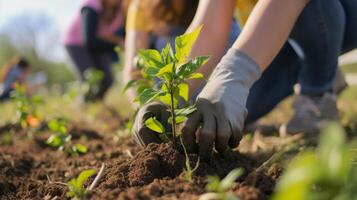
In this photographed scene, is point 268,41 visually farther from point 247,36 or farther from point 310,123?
point 310,123

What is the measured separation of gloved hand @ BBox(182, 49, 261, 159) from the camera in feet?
4.56

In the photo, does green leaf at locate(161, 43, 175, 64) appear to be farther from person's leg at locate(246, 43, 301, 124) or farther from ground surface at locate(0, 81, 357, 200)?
person's leg at locate(246, 43, 301, 124)

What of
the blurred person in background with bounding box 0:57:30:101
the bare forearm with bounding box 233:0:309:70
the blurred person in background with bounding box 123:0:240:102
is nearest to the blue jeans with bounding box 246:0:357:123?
the blurred person in background with bounding box 123:0:240:102

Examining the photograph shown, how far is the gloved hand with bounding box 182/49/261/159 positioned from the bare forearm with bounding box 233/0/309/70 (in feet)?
0.16

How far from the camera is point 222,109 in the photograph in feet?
4.60

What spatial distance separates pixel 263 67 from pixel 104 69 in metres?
5.15

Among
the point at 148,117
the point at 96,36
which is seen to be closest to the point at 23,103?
the point at 148,117

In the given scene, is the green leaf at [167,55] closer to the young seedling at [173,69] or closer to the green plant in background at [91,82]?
the young seedling at [173,69]

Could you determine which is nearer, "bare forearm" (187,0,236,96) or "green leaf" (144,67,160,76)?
"green leaf" (144,67,160,76)

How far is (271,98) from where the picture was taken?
3.00 m

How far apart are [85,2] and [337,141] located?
206 inches

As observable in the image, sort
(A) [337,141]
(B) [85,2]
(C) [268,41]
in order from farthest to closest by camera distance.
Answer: (B) [85,2], (C) [268,41], (A) [337,141]

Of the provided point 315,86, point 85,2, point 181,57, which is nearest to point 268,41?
point 181,57

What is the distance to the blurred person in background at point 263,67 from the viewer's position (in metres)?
1.43
